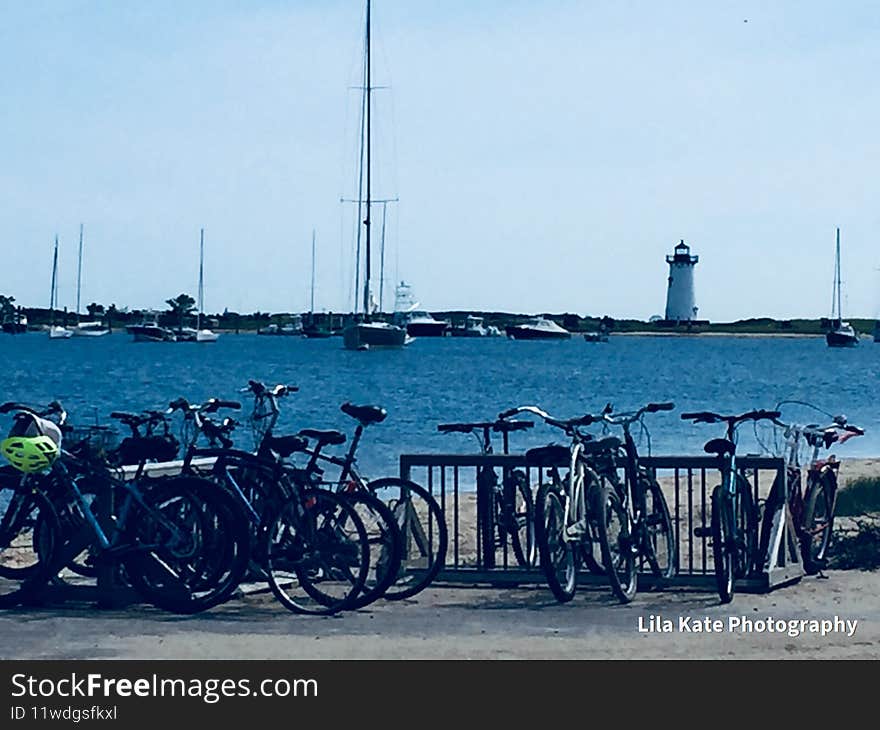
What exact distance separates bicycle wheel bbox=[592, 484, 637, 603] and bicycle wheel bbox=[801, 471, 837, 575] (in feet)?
5.25

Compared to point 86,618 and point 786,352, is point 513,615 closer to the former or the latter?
point 86,618

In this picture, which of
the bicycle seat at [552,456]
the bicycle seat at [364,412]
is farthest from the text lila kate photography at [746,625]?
the bicycle seat at [364,412]

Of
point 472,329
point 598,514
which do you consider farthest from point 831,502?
point 472,329

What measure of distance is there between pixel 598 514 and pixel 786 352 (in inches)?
5618

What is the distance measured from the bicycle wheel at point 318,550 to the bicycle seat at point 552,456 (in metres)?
1.17

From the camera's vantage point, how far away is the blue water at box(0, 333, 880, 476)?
1758 inches

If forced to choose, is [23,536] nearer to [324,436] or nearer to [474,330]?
[324,436]

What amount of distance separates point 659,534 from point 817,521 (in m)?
1.52

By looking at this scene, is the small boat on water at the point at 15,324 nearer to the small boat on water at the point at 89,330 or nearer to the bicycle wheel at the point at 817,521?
the small boat on water at the point at 89,330

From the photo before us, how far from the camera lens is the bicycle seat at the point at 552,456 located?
10516mm

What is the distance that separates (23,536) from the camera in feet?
35.4

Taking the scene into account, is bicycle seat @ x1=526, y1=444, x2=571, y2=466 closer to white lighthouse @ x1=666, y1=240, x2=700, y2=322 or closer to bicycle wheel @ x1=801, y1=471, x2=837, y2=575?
bicycle wheel @ x1=801, y1=471, x2=837, y2=575

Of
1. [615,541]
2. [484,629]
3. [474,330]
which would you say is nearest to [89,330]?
[474,330]
